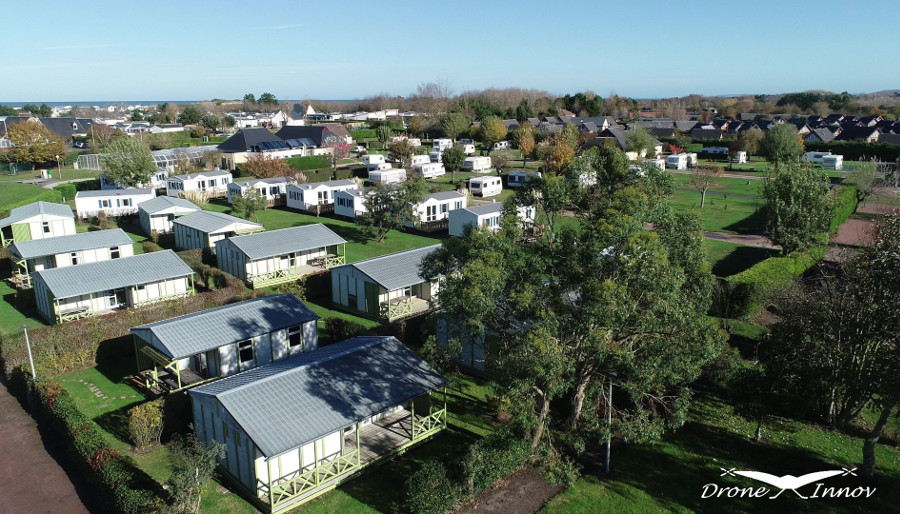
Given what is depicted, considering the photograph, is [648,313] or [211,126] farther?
[211,126]

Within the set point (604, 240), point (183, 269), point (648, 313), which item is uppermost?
point (604, 240)

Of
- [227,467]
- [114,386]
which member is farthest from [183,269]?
[227,467]

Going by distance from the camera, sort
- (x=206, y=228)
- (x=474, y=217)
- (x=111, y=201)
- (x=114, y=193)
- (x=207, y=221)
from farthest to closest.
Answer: (x=114, y=193), (x=111, y=201), (x=474, y=217), (x=207, y=221), (x=206, y=228)

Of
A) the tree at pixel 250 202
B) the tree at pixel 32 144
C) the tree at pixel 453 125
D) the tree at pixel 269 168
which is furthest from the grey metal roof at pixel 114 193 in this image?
the tree at pixel 453 125

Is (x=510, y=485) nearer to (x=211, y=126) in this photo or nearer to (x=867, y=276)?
(x=867, y=276)

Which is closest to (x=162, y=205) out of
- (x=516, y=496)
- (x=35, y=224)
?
(x=35, y=224)

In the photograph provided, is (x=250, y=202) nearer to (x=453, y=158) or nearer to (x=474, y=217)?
(x=474, y=217)
